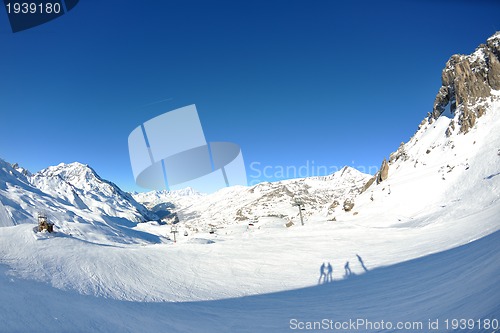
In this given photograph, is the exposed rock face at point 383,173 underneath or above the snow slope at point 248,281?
above

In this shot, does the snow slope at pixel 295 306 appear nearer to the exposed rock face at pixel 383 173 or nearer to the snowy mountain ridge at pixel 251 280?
the snowy mountain ridge at pixel 251 280

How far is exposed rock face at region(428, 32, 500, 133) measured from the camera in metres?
46.5

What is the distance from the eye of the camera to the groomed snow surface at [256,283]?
6.08 meters

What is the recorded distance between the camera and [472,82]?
4941 centimetres

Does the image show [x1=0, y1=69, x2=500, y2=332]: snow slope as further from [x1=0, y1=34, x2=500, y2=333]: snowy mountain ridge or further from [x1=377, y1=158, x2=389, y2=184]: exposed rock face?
[x1=377, y1=158, x2=389, y2=184]: exposed rock face

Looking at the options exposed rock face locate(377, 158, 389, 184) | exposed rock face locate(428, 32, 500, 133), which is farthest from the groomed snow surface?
exposed rock face locate(428, 32, 500, 133)

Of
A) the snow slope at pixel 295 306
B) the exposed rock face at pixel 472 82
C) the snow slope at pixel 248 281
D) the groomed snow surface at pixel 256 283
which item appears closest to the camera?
the snow slope at pixel 295 306

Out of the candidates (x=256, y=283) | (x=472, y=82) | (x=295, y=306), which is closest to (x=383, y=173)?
(x=472, y=82)

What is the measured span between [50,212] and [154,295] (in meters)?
130

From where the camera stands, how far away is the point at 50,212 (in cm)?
11162

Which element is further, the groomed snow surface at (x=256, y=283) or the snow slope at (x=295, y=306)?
the groomed snow surface at (x=256, y=283)

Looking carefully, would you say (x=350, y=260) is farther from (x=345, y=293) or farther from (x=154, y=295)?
(x=154, y=295)

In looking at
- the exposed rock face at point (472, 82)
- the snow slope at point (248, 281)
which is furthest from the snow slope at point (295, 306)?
the exposed rock face at point (472, 82)

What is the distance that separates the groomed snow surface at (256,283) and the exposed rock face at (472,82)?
4020 centimetres
